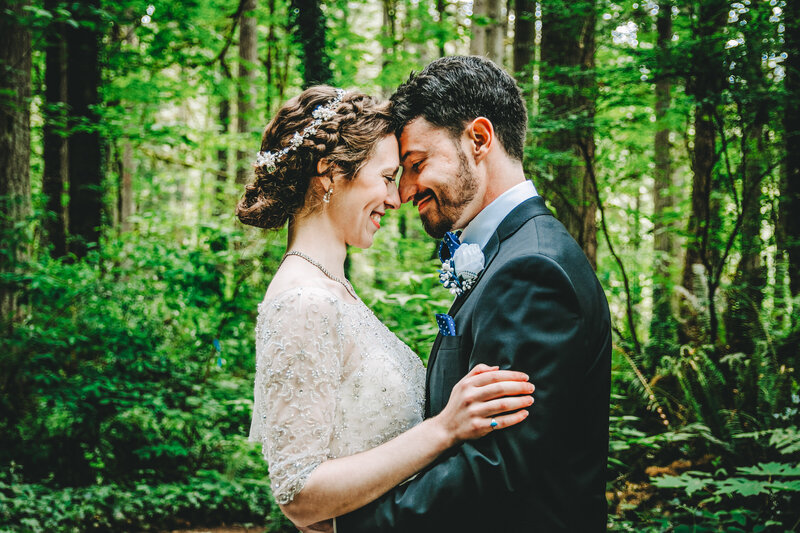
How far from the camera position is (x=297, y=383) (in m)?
1.78

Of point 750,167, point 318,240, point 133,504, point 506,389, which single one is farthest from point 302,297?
point 750,167

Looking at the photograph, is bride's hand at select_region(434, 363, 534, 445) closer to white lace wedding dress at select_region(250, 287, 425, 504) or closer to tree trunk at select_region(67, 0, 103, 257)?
white lace wedding dress at select_region(250, 287, 425, 504)

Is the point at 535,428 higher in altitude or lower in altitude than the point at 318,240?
lower

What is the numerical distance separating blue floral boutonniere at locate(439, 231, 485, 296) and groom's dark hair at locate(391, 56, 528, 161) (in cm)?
45

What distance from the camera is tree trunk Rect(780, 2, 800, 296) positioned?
455cm

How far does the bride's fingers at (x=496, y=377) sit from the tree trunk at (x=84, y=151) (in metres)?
8.73

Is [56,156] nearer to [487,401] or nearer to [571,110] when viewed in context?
[571,110]

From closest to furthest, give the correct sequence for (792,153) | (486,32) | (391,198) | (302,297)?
(302,297) → (391,198) → (792,153) → (486,32)

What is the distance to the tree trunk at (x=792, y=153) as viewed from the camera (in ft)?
14.9

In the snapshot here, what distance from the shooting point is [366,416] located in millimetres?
1978

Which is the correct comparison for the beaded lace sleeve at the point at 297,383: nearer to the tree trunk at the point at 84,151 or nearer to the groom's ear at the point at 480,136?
the groom's ear at the point at 480,136

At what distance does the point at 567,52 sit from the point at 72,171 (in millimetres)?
8268

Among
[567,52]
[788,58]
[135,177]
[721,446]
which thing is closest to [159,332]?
[567,52]

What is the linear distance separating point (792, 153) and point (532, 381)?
5503mm
